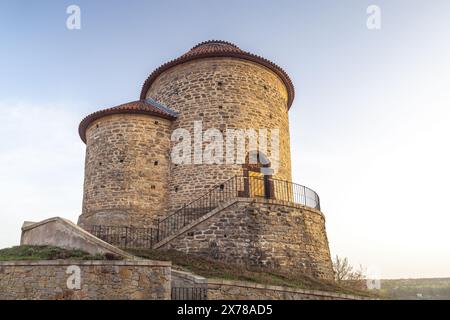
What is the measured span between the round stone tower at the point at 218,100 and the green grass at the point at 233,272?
4269 mm

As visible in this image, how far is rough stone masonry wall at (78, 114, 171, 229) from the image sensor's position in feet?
54.9

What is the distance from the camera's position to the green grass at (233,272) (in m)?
11.5

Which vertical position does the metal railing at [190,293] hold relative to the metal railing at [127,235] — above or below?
below

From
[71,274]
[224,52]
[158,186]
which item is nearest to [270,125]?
[224,52]

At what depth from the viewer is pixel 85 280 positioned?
9234 mm

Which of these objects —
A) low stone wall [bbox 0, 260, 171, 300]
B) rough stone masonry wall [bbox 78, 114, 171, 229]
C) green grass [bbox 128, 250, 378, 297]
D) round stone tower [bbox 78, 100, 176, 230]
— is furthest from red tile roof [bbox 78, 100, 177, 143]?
low stone wall [bbox 0, 260, 171, 300]

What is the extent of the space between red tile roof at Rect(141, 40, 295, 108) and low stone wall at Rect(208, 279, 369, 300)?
11100 millimetres

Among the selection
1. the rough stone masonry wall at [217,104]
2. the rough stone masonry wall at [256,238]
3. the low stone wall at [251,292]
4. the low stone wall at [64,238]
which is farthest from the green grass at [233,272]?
the rough stone masonry wall at [217,104]

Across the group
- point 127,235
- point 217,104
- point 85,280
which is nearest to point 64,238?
point 85,280

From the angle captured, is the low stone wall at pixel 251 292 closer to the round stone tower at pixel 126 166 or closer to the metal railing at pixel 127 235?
the metal railing at pixel 127 235

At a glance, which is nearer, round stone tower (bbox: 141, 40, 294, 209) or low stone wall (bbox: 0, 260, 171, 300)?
low stone wall (bbox: 0, 260, 171, 300)

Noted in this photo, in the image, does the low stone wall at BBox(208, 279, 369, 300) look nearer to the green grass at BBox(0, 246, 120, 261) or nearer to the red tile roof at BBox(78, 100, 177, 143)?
the green grass at BBox(0, 246, 120, 261)
